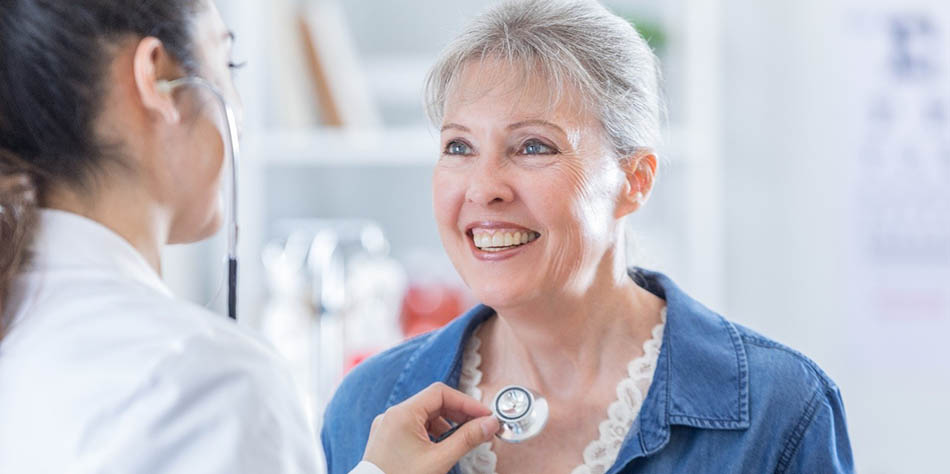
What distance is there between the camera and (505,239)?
1.27 meters

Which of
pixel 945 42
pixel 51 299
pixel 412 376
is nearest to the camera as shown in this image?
pixel 51 299

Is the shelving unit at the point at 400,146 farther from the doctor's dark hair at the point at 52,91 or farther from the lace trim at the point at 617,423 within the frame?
the doctor's dark hair at the point at 52,91

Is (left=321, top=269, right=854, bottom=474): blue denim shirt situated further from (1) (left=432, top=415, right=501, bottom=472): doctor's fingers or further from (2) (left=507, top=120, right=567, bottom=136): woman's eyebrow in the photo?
(2) (left=507, top=120, right=567, bottom=136): woman's eyebrow

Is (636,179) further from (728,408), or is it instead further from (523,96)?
(728,408)

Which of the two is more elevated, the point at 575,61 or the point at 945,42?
the point at 945,42

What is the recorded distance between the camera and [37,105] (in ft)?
3.22

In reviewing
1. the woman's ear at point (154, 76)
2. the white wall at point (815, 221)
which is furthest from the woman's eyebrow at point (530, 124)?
the white wall at point (815, 221)

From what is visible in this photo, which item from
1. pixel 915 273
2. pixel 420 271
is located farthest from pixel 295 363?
pixel 915 273

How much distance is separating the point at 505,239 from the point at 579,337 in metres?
0.16

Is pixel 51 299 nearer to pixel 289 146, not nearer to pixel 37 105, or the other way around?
pixel 37 105

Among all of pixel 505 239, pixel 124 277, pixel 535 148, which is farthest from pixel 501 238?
pixel 124 277

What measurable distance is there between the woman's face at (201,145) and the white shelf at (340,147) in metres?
1.38

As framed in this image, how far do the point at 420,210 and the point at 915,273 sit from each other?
4.13 feet

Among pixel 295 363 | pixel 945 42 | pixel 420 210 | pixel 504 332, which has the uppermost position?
pixel 945 42
